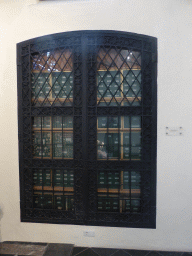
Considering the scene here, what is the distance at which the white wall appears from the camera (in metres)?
2.25

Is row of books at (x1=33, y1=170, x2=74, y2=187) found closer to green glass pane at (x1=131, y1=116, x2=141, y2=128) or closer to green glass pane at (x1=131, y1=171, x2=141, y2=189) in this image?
green glass pane at (x1=131, y1=171, x2=141, y2=189)

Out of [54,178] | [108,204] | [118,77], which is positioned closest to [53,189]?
[54,178]

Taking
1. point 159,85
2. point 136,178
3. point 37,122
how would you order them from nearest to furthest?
point 159,85
point 136,178
point 37,122

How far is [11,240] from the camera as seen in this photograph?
2555mm

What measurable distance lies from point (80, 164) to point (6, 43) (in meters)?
1.93

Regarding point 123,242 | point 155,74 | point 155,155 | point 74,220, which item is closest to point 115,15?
point 155,74

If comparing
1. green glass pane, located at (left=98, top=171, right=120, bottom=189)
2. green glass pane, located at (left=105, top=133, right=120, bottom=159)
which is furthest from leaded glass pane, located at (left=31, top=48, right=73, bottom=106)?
green glass pane, located at (left=98, top=171, right=120, bottom=189)

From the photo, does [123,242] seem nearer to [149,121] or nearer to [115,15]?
[149,121]

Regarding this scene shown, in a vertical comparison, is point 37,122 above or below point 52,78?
below

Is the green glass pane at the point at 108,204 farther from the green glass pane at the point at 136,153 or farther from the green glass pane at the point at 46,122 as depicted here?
the green glass pane at the point at 46,122

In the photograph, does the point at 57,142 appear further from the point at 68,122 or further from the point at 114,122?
the point at 114,122

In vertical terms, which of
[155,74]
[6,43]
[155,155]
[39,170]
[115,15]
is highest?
[115,15]

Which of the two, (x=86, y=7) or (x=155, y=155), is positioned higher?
(x=86, y=7)

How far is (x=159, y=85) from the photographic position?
7.50 feet
